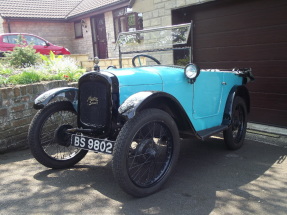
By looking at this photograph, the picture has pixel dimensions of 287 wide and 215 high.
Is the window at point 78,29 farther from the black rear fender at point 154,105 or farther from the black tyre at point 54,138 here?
the black rear fender at point 154,105

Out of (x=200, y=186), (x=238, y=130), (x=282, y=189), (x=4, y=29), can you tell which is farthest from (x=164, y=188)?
(x=4, y=29)

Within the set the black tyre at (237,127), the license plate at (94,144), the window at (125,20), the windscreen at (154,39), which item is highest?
the window at (125,20)

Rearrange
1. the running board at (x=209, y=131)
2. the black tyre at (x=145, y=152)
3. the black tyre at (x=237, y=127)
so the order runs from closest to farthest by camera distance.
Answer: the black tyre at (x=145, y=152), the running board at (x=209, y=131), the black tyre at (x=237, y=127)

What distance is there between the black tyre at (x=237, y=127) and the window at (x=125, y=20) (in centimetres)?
1018

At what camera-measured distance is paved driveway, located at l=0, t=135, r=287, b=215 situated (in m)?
2.73

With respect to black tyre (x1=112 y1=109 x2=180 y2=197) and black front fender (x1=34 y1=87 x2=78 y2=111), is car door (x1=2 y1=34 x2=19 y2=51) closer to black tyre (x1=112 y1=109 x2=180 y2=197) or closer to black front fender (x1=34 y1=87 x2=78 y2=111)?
black front fender (x1=34 y1=87 x2=78 y2=111)

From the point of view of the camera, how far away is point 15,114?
445cm

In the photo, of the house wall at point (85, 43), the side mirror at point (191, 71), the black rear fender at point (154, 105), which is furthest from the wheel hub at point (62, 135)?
the house wall at point (85, 43)

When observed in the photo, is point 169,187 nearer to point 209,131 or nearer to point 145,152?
point 145,152

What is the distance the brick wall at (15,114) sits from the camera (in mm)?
4293

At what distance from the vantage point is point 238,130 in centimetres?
457

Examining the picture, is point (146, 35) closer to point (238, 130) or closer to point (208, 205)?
point (238, 130)

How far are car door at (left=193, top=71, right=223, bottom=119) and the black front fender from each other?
1543mm

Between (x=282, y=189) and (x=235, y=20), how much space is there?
3.65m
